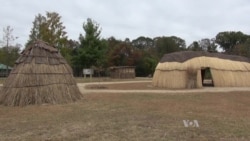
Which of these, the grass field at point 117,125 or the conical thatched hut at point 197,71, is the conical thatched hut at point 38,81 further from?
the conical thatched hut at point 197,71

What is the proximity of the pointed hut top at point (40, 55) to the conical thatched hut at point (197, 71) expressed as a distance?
48.9ft

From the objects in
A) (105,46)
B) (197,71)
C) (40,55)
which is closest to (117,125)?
(40,55)

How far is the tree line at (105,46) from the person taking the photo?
49.7 metres

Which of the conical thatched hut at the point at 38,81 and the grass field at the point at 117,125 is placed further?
the conical thatched hut at the point at 38,81

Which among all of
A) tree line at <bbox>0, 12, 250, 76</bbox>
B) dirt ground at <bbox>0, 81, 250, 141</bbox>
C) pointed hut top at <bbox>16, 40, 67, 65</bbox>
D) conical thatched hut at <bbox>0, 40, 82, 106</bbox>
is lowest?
dirt ground at <bbox>0, 81, 250, 141</bbox>

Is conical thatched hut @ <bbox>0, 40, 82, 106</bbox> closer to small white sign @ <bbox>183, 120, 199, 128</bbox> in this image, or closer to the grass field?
the grass field

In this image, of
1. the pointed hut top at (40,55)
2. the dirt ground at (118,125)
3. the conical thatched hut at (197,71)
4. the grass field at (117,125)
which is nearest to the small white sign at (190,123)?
the dirt ground at (118,125)

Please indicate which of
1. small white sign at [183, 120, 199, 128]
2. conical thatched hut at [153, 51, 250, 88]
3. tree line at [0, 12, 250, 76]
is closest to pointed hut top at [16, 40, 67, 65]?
small white sign at [183, 120, 199, 128]

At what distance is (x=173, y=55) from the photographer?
→ 31188mm

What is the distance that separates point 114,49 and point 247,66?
35.6m

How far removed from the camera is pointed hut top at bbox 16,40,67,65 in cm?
1598

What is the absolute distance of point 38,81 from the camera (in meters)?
15.3

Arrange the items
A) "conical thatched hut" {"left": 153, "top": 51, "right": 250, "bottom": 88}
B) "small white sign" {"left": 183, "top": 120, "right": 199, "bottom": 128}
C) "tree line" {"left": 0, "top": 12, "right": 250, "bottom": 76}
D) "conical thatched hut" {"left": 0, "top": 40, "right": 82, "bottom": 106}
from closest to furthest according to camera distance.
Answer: "small white sign" {"left": 183, "top": 120, "right": 199, "bottom": 128}
"conical thatched hut" {"left": 0, "top": 40, "right": 82, "bottom": 106}
"conical thatched hut" {"left": 153, "top": 51, "right": 250, "bottom": 88}
"tree line" {"left": 0, "top": 12, "right": 250, "bottom": 76}

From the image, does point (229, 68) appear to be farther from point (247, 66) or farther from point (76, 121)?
point (76, 121)
